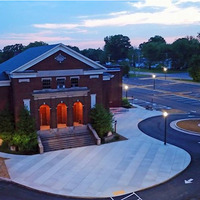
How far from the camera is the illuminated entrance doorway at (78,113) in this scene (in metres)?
31.4

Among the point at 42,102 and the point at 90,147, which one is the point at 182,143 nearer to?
the point at 90,147

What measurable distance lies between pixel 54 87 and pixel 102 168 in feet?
34.9

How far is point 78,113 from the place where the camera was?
3206 cm

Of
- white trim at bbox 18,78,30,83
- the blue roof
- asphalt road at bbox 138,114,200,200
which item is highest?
the blue roof

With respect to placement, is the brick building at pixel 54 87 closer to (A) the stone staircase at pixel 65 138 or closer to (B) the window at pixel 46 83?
(B) the window at pixel 46 83

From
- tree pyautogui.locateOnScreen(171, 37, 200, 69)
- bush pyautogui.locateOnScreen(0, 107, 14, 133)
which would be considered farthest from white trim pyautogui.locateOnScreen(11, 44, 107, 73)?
tree pyautogui.locateOnScreen(171, 37, 200, 69)

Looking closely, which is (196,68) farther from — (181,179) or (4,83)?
(181,179)

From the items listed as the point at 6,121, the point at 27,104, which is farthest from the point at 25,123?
the point at 27,104

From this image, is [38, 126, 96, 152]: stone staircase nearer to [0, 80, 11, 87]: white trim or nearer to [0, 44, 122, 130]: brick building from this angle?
[0, 44, 122, 130]: brick building

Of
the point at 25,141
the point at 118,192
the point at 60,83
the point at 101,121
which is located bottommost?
the point at 118,192

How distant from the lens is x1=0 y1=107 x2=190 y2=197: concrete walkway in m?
20.3

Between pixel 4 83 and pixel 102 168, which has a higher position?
pixel 4 83

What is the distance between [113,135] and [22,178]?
12.3 m

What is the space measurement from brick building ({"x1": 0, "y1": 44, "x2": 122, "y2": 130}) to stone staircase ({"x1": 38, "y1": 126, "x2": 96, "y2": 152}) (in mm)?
782
